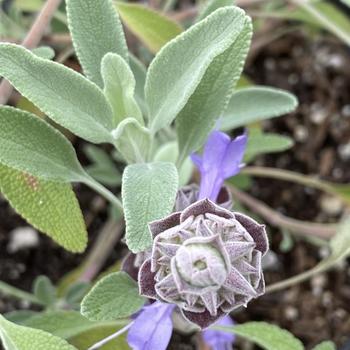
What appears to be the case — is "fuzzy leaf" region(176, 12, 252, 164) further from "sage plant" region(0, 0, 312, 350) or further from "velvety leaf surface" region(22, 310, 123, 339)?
"velvety leaf surface" region(22, 310, 123, 339)

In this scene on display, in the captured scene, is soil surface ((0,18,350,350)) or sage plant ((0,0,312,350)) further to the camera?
soil surface ((0,18,350,350))

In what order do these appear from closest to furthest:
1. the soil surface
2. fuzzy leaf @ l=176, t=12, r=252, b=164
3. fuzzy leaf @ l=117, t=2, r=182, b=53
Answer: fuzzy leaf @ l=176, t=12, r=252, b=164 → fuzzy leaf @ l=117, t=2, r=182, b=53 → the soil surface

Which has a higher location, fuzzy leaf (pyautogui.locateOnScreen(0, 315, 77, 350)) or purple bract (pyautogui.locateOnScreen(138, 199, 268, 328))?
purple bract (pyautogui.locateOnScreen(138, 199, 268, 328))

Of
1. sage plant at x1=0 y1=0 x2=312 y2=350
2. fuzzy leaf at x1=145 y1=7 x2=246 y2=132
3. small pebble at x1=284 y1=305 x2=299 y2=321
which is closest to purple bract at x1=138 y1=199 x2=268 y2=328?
sage plant at x1=0 y1=0 x2=312 y2=350

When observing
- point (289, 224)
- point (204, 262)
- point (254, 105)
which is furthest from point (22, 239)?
point (204, 262)

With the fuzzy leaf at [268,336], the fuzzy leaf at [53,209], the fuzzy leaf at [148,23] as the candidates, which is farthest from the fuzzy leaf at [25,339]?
the fuzzy leaf at [148,23]

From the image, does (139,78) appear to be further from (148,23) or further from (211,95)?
(211,95)

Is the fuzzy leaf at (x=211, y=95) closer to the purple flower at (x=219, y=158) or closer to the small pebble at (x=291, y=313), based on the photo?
the purple flower at (x=219, y=158)
